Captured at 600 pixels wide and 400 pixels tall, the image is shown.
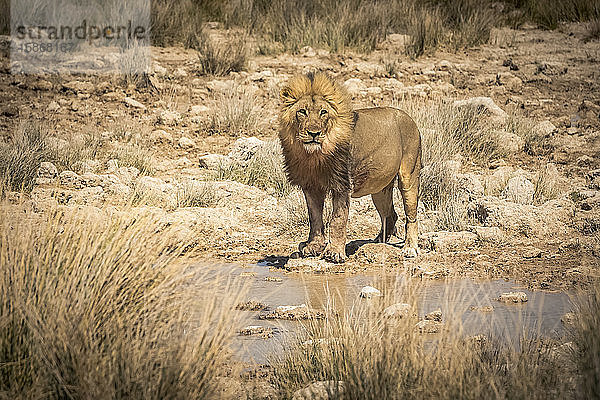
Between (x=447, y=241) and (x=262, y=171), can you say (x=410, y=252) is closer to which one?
(x=447, y=241)

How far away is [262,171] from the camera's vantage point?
1015 centimetres

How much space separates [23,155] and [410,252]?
4659 millimetres

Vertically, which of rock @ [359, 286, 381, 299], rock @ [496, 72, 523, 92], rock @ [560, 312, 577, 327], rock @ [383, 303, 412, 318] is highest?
rock @ [496, 72, 523, 92]

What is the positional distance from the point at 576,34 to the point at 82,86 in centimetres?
925

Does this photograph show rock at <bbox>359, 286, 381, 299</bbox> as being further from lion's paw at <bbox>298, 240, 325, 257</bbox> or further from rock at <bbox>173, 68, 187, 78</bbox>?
rock at <bbox>173, 68, 187, 78</bbox>

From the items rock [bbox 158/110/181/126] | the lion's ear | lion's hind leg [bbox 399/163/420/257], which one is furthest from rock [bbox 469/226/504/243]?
rock [bbox 158/110/181/126]

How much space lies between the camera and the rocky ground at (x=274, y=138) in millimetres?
7539

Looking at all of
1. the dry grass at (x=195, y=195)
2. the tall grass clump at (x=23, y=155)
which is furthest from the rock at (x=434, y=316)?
the tall grass clump at (x=23, y=155)

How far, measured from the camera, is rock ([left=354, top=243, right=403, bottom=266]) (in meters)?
7.34

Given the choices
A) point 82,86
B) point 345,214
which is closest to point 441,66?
point 82,86

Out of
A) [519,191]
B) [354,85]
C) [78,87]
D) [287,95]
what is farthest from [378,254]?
[78,87]

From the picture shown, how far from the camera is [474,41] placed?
15.3 meters

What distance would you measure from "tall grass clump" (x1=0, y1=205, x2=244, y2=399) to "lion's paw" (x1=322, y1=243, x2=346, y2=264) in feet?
8.19

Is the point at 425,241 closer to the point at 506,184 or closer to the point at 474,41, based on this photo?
the point at 506,184
